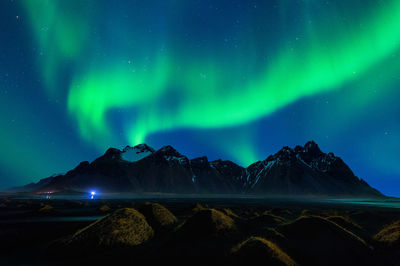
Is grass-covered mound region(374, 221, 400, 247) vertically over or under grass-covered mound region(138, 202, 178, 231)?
under

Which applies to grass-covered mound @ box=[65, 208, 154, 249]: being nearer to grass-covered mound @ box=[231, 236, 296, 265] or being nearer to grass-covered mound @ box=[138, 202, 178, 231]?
grass-covered mound @ box=[138, 202, 178, 231]

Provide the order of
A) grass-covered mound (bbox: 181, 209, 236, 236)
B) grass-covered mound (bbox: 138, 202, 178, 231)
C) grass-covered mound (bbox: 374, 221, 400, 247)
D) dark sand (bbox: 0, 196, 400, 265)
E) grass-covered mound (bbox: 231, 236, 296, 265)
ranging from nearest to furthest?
grass-covered mound (bbox: 231, 236, 296, 265)
dark sand (bbox: 0, 196, 400, 265)
grass-covered mound (bbox: 374, 221, 400, 247)
grass-covered mound (bbox: 181, 209, 236, 236)
grass-covered mound (bbox: 138, 202, 178, 231)

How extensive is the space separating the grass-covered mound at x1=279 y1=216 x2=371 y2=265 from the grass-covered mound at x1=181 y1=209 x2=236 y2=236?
19.3 feet

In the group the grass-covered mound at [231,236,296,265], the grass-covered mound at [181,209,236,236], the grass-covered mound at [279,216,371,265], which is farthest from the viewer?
the grass-covered mound at [181,209,236,236]

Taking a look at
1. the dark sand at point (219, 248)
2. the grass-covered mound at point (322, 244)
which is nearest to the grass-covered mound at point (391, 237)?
the dark sand at point (219, 248)

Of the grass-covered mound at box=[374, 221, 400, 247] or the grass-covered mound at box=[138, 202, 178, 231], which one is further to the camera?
the grass-covered mound at box=[138, 202, 178, 231]

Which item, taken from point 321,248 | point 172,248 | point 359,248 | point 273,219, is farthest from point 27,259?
point 273,219

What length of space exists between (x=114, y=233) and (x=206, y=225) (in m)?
8.90

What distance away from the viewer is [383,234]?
939 inches

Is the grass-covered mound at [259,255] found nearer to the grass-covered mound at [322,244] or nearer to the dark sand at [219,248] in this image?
the dark sand at [219,248]

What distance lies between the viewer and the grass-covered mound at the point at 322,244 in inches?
720

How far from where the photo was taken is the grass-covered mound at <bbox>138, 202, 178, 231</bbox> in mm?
29875

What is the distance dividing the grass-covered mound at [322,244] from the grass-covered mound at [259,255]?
200 centimetres

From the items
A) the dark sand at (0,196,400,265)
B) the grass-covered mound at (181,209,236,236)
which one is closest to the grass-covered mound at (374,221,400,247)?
the dark sand at (0,196,400,265)
